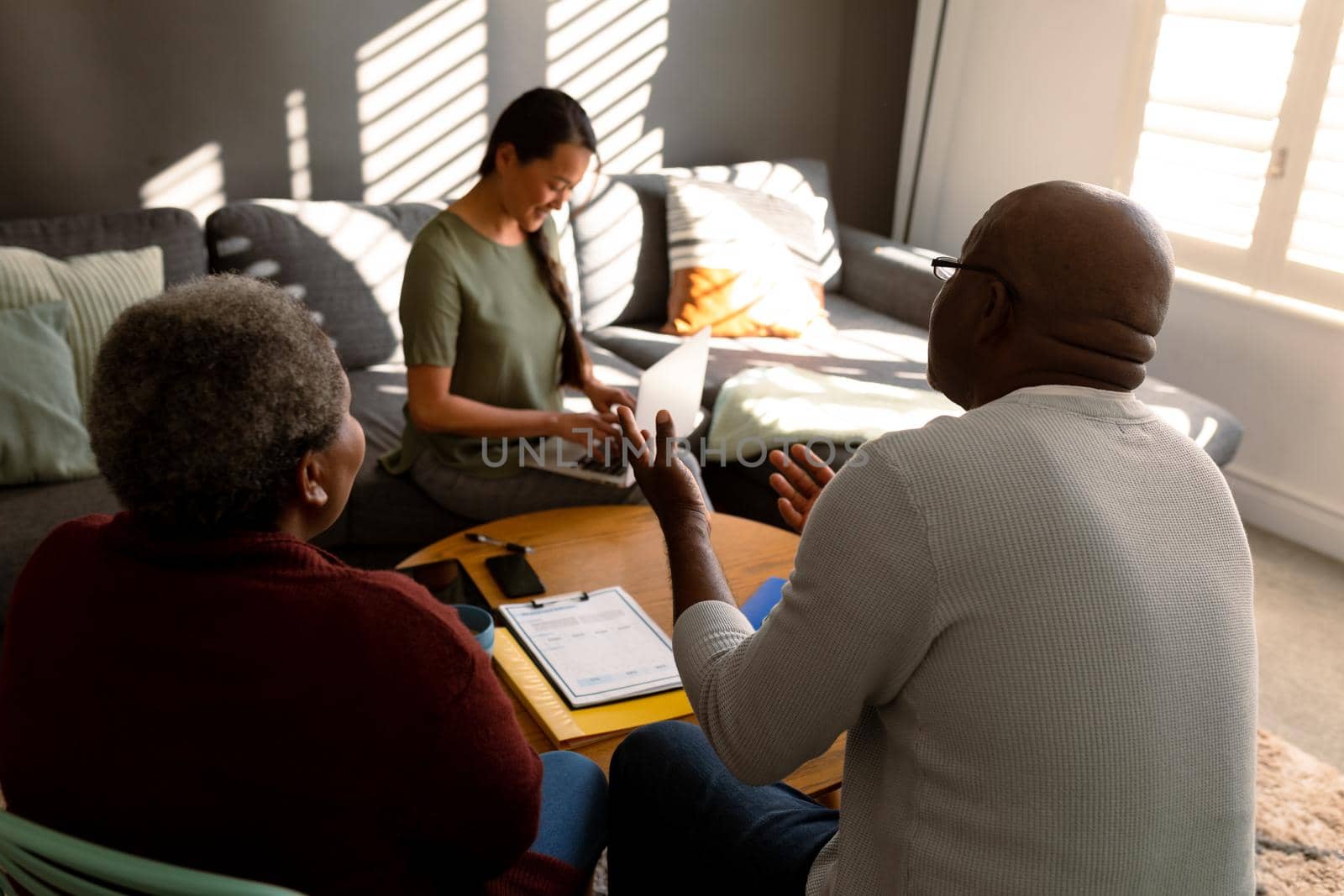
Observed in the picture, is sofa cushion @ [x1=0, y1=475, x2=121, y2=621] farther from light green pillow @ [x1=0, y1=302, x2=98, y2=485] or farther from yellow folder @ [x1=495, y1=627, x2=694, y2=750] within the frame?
yellow folder @ [x1=495, y1=627, x2=694, y2=750]

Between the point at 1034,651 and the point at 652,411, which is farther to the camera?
the point at 652,411

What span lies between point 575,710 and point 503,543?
0.49 m

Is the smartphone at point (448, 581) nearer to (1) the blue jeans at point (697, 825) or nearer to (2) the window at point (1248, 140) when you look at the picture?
(1) the blue jeans at point (697, 825)

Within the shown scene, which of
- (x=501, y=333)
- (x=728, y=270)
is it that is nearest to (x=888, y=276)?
(x=728, y=270)

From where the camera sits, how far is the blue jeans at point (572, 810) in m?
1.24

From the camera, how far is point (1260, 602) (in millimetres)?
2900

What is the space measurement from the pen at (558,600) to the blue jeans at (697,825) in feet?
1.10

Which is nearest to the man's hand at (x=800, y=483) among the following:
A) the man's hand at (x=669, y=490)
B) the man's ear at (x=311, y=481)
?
the man's hand at (x=669, y=490)

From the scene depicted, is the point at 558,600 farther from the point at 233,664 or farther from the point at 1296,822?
the point at 1296,822

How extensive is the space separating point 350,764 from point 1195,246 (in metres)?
3.17

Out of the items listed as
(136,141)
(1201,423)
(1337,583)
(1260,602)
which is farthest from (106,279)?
(1337,583)

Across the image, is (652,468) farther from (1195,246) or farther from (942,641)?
(1195,246)

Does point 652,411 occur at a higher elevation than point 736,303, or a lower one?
higher

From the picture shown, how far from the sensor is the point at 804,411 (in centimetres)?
269
